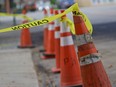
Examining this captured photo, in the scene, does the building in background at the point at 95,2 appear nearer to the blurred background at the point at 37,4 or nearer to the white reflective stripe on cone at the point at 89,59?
the blurred background at the point at 37,4

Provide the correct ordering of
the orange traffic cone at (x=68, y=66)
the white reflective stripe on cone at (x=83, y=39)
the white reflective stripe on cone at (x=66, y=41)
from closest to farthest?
the white reflective stripe on cone at (x=83, y=39) → the orange traffic cone at (x=68, y=66) → the white reflective stripe on cone at (x=66, y=41)

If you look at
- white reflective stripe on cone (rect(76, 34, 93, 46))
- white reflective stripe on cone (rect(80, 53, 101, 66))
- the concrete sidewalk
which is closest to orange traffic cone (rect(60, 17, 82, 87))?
the concrete sidewalk

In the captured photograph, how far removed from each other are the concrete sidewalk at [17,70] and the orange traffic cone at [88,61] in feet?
5.92

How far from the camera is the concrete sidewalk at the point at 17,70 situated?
739cm

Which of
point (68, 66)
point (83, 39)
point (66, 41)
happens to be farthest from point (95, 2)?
point (83, 39)

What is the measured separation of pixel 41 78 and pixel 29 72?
41 centimetres

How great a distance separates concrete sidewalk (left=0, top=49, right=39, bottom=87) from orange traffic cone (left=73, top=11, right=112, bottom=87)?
1805 mm

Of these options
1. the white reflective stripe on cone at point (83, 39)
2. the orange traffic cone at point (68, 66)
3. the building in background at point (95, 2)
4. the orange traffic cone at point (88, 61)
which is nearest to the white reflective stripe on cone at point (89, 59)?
the orange traffic cone at point (88, 61)

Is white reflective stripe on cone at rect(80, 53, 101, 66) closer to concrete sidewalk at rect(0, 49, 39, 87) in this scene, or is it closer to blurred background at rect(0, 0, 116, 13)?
concrete sidewalk at rect(0, 49, 39, 87)

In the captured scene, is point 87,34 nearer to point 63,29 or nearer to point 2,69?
point 63,29

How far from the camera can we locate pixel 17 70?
345 inches

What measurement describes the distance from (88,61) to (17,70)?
3.49 meters

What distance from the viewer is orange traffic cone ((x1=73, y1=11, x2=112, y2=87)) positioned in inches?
213

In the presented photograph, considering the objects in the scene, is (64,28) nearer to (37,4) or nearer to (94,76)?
(94,76)
